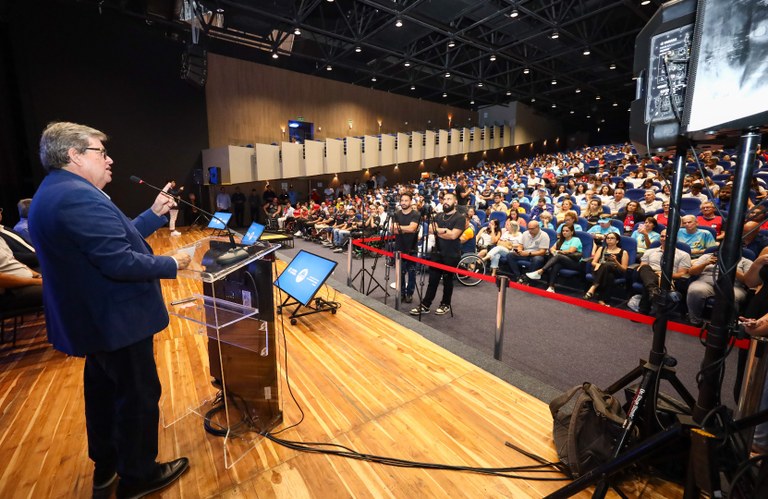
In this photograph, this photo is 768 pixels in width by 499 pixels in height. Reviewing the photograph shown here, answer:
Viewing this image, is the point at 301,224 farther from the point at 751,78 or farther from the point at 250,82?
the point at 751,78

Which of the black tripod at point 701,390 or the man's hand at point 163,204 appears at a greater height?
the man's hand at point 163,204

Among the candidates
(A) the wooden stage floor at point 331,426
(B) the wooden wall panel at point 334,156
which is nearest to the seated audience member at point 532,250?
(A) the wooden stage floor at point 331,426

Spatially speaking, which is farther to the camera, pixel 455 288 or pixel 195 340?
pixel 455 288

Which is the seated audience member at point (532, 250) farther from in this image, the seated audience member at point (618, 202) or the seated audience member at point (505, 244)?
the seated audience member at point (618, 202)

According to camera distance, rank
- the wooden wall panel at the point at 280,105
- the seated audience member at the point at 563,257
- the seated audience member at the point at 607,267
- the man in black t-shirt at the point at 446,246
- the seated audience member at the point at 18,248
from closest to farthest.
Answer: the seated audience member at the point at 18,248 → the man in black t-shirt at the point at 446,246 → the seated audience member at the point at 607,267 → the seated audience member at the point at 563,257 → the wooden wall panel at the point at 280,105

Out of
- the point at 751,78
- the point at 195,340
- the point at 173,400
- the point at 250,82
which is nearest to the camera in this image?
the point at 751,78

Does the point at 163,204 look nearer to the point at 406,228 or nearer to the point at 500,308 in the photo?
the point at 500,308

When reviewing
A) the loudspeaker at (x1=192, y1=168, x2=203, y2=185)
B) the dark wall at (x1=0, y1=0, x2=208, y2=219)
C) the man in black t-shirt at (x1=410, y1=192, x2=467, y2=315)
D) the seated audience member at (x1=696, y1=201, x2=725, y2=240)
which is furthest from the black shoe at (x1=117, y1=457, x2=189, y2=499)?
the loudspeaker at (x1=192, y1=168, x2=203, y2=185)

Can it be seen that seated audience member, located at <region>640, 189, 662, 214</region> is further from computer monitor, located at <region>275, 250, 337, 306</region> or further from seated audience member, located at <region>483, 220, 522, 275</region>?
computer monitor, located at <region>275, 250, 337, 306</region>

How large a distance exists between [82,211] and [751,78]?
2.28 m

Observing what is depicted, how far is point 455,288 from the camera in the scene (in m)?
5.19

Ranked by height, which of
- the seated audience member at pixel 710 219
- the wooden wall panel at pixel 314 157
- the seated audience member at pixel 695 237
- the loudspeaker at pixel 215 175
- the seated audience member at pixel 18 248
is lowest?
the seated audience member at pixel 18 248

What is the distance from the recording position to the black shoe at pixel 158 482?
1453 millimetres

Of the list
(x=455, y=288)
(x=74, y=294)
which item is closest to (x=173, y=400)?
(x=74, y=294)
